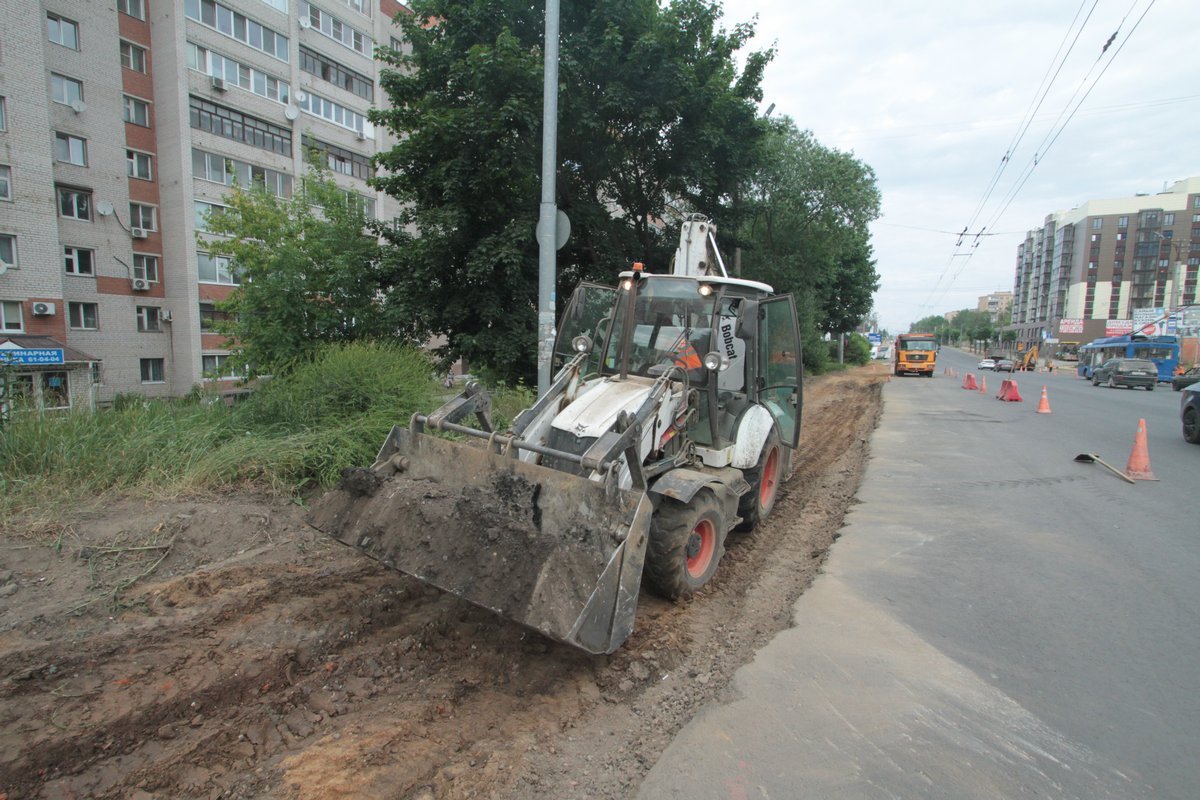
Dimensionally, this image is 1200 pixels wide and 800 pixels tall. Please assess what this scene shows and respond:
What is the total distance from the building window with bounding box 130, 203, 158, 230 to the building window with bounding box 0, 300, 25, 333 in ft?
20.1

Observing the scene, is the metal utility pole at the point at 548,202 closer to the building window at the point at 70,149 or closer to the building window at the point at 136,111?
the building window at the point at 70,149

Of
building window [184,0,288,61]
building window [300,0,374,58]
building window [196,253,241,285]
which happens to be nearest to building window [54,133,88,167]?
building window [196,253,241,285]

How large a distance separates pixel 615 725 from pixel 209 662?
2330 mm

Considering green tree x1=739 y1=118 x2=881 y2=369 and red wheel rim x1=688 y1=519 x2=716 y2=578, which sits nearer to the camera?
red wheel rim x1=688 y1=519 x2=716 y2=578

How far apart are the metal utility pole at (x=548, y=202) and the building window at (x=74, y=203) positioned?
2441cm

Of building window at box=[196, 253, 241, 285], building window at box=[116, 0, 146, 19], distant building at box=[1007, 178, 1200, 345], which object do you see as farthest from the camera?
distant building at box=[1007, 178, 1200, 345]

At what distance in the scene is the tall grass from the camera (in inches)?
212

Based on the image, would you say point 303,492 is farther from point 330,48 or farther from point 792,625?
point 330,48

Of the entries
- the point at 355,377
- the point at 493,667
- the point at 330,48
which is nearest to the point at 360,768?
the point at 493,667

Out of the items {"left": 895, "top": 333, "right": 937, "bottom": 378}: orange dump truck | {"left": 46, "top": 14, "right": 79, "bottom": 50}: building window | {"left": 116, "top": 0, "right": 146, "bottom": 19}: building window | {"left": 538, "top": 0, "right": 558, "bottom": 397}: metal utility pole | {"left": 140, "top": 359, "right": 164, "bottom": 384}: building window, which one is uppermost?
{"left": 116, "top": 0, "right": 146, "bottom": 19}: building window

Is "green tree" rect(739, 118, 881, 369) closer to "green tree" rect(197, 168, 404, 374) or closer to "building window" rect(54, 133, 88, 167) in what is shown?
"green tree" rect(197, 168, 404, 374)

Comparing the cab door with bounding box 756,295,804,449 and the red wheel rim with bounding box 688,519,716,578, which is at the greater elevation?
the cab door with bounding box 756,295,804,449

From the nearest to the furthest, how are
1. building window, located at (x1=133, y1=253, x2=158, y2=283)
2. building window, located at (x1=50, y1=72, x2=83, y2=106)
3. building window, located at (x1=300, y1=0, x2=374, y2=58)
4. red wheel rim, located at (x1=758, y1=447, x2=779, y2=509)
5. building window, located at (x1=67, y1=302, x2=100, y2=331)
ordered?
red wheel rim, located at (x1=758, y1=447, x2=779, y2=509) → building window, located at (x1=50, y1=72, x2=83, y2=106) → building window, located at (x1=67, y1=302, x2=100, y2=331) → building window, located at (x1=133, y1=253, x2=158, y2=283) → building window, located at (x1=300, y1=0, x2=374, y2=58)

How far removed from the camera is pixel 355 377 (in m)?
7.50
